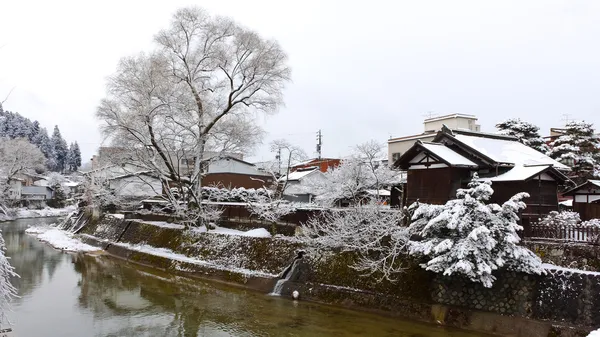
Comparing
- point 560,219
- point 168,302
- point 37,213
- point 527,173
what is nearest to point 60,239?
point 168,302

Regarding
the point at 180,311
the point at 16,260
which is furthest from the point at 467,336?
the point at 16,260

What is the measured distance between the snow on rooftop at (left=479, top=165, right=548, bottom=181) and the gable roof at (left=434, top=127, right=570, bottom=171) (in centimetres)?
37

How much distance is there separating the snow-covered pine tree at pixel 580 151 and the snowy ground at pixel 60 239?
30359 millimetres

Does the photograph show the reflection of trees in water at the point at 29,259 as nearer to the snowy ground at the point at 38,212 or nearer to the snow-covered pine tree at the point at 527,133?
the snowy ground at the point at 38,212

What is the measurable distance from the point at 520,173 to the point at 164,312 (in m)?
13.9

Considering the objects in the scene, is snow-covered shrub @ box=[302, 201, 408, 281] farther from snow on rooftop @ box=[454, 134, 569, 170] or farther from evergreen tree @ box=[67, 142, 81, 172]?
evergreen tree @ box=[67, 142, 81, 172]

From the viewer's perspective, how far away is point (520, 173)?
16.2 meters

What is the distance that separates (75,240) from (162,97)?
652 inches

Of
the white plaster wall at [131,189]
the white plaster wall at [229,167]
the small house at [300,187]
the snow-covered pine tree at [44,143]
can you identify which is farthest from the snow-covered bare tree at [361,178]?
the snow-covered pine tree at [44,143]

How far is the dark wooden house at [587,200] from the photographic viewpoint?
56.5ft

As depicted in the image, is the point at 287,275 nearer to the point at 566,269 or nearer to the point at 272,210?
the point at 272,210

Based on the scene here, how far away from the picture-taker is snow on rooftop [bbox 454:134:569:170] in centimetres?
1736

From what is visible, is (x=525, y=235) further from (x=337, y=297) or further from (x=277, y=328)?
(x=277, y=328)

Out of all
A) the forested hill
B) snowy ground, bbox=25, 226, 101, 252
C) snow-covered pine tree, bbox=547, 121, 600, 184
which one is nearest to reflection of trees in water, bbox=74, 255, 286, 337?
snowy ground, bbox=25, 226, 101, 252
